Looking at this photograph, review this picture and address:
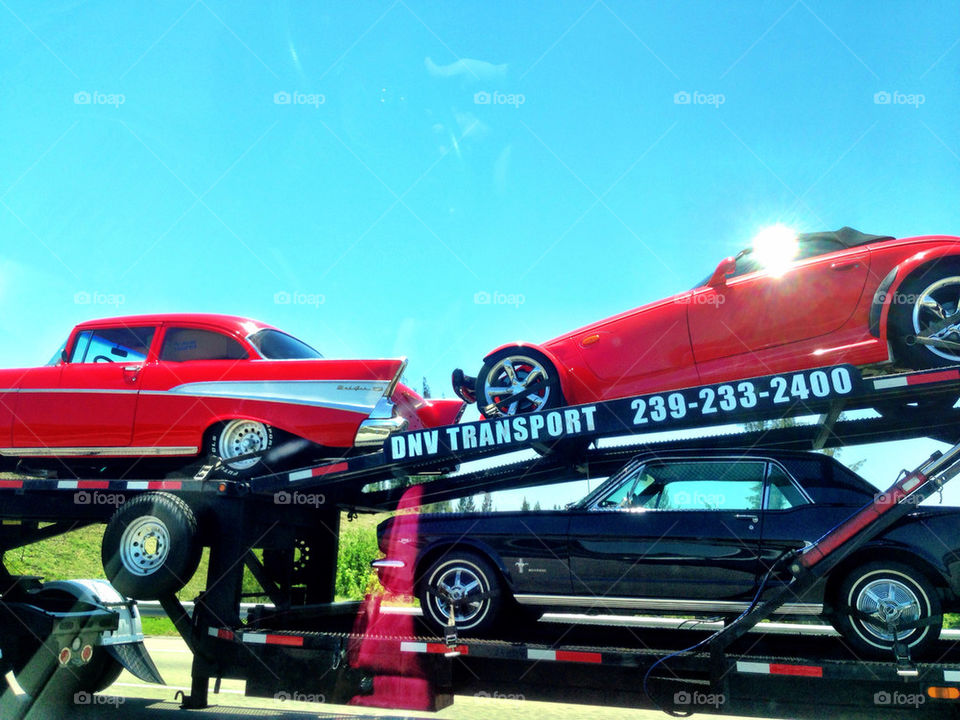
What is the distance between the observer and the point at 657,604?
460cm

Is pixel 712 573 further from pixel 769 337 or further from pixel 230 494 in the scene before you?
pixel 230 494

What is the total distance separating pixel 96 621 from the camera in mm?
5539

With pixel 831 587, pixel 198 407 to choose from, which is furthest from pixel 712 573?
pixel 198 407

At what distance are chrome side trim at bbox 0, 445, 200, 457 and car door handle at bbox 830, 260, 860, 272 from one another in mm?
4595

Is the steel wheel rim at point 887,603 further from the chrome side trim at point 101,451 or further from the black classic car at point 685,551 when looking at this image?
the chrome side trim at point 101,451

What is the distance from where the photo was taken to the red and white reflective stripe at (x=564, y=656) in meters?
4.12

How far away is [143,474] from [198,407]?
867 mm

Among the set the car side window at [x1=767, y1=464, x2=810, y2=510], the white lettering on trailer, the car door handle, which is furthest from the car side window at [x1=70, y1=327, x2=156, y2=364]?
the car door handle

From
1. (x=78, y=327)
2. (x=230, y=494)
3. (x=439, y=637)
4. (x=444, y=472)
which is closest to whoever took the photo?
(x=439, y=637)

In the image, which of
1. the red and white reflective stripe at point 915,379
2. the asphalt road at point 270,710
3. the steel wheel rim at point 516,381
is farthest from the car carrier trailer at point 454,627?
the asphalt road at point 270,710

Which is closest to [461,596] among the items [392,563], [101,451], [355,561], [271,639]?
[392,563]

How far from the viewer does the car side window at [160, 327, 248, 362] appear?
20.1 ft

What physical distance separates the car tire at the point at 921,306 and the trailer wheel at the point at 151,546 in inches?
179

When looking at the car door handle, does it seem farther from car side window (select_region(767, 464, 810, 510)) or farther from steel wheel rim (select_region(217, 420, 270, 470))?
steel wheel rim (select_region(217, 420, 270, 470))
